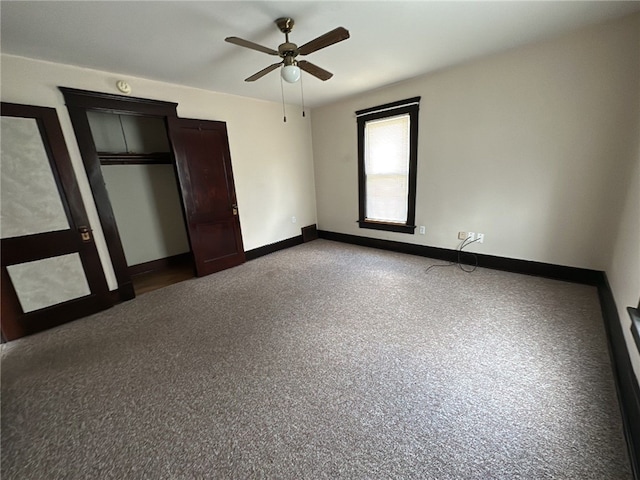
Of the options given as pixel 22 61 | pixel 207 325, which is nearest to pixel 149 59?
pixel 22 61

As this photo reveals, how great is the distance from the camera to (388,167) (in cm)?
405

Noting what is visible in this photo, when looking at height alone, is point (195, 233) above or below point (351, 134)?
below

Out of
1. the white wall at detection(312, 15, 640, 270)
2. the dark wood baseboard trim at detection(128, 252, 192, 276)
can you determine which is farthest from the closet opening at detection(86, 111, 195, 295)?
the white wall at detection(312, 15, 640, 270)

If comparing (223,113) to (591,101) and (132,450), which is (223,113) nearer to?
(132,450)

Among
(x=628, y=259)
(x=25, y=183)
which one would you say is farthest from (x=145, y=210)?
(x=628, y=259)

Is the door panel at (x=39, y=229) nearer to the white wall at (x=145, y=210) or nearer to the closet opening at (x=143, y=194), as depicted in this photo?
the closet opening at (x=143, y=194)

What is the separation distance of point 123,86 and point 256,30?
1.80 m

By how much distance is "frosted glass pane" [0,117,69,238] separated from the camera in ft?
7.39

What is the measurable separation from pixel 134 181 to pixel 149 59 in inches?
74.4

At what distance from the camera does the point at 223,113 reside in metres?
3.68

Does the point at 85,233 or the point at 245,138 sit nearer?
the point at 85,233

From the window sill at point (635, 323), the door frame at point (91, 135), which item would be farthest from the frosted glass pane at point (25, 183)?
the window sill at point (635, 323)

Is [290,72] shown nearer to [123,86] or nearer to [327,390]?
[123,86]

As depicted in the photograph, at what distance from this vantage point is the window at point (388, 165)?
12.2ft
